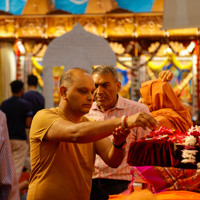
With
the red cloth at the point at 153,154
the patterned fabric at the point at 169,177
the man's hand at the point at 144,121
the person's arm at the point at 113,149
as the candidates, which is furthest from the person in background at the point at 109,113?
the man's hand at the point at 144,121

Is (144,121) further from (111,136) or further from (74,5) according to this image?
(74,5)

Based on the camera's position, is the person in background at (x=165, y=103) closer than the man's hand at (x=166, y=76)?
Yes

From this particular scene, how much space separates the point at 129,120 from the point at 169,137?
1.21 m

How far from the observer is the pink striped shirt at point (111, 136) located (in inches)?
156

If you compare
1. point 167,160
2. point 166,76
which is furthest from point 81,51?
point 167,160

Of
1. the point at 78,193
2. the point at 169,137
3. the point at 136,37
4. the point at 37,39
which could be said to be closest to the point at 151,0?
the point at 136,37

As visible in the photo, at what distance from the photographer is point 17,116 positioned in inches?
317

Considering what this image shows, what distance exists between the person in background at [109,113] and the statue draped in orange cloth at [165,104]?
11.8 inches

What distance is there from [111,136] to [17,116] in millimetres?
4275

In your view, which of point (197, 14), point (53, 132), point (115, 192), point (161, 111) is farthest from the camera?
point (161, 111)

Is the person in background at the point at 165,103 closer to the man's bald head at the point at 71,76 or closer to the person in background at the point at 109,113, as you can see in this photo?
the person in background at the point at 109,113

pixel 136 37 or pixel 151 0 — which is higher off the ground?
pixel 151 0

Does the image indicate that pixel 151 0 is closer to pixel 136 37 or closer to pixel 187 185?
pixel 136 37

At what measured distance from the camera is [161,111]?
4.35 meters
